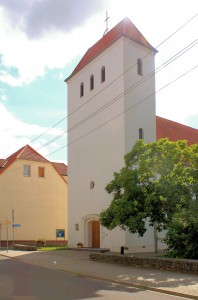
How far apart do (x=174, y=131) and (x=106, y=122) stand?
8083 millimetres

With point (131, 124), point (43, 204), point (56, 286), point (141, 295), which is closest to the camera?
point (141, 295)

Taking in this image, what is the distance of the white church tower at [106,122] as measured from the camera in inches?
1204

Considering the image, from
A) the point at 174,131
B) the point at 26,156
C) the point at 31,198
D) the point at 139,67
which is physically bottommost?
the point at 31,198

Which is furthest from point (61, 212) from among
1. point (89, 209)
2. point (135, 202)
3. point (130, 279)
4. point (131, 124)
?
point (130, 279)

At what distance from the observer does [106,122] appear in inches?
1267

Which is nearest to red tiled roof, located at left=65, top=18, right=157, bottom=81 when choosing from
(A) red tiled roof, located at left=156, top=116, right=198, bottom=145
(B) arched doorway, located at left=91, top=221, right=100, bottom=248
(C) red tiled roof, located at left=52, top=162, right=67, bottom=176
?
(A) red tiled roof, located at left=156, top=116, right=198, bottom=145

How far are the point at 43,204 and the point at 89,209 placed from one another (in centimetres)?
1703

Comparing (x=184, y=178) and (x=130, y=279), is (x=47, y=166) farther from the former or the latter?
(x=130, y=279)

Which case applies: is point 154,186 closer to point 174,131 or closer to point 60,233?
point 174,131

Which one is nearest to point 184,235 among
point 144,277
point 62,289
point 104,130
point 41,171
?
point 144,277

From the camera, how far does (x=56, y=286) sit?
12.8 meters

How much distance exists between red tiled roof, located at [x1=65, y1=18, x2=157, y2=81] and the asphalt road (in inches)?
851

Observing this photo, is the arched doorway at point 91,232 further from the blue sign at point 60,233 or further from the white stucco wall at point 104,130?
the blue sign at point 60,233

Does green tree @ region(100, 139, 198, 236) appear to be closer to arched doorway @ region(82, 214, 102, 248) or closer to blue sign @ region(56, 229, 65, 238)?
arched doorway @ region(82, 214, 102, 248)
